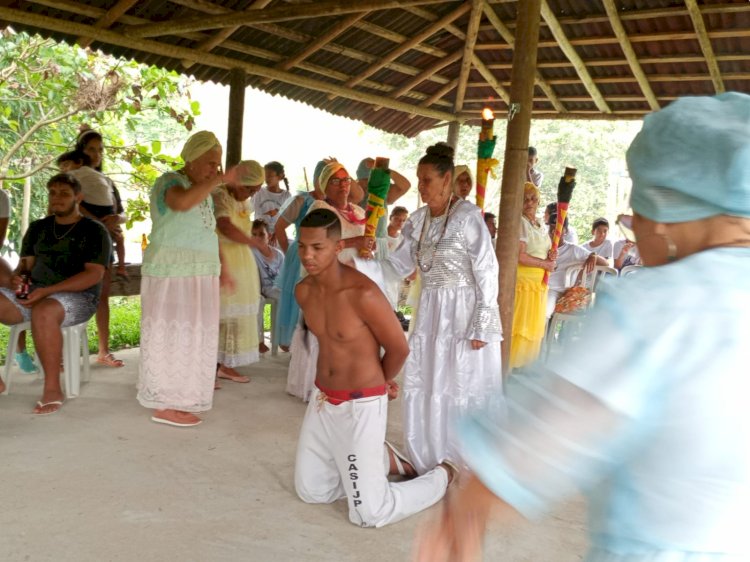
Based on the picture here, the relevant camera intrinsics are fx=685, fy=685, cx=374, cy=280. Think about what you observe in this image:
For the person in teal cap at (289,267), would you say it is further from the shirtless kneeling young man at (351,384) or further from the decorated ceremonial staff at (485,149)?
the shirtless kneeling young man at (351,384)

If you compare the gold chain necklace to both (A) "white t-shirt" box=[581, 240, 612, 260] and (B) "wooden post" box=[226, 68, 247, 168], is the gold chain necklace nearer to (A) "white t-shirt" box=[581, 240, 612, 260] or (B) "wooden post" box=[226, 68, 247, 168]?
(B) "wooden post" box=[226, 68, 247, 168]

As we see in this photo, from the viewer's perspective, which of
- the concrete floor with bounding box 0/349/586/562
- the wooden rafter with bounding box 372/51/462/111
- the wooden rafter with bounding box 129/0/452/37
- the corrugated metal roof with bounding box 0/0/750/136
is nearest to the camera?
the concrete floor with bounding box 0/349/586/562

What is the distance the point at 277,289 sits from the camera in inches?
261

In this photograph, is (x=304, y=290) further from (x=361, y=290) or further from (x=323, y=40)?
(x=323, y=40)

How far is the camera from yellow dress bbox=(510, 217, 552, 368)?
18.4 ft

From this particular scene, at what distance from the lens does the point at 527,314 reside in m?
5.62

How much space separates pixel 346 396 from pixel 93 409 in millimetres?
2310

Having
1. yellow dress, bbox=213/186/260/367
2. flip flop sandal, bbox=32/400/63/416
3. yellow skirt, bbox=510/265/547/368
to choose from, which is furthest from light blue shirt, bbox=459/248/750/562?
yellow skirt, bbox=510/265/547/368

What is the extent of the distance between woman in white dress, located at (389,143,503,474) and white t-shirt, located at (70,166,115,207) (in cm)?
315

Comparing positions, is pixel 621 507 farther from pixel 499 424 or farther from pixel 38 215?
pixel 38 215

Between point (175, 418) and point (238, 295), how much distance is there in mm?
1275

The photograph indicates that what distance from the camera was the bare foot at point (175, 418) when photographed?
14.3 ft

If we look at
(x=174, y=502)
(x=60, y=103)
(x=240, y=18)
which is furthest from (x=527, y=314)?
(x=60, y=103)

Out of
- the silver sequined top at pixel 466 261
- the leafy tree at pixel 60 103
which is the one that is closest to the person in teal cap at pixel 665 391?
the silver sequined top at pixel 466 261
